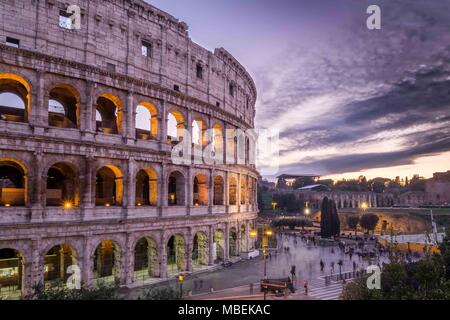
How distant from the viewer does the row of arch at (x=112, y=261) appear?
22370 millimetres

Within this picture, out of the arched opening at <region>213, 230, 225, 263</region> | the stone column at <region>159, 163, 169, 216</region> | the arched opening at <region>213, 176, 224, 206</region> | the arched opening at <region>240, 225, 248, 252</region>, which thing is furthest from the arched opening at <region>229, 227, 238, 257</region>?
the stone column at <region>159, 163, 169, 216</region>

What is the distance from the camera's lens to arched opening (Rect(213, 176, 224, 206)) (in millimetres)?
34531

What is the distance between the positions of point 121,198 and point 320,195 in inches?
3888

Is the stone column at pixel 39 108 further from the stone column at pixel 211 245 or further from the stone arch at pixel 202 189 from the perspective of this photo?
the stone column at pixel 211 245

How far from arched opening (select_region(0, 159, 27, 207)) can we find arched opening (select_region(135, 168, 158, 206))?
8405 mm

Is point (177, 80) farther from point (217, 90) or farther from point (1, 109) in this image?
point (1, 109)

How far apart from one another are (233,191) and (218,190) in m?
3.32

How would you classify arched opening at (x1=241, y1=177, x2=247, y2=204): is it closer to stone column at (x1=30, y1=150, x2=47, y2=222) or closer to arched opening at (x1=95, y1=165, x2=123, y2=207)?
arched opening at (x1=95, y1=165, x2=123, y2=207)

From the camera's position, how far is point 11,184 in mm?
28609

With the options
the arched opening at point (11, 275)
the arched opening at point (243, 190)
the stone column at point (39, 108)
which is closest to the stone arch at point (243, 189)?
the arched opening at point (243, 190)

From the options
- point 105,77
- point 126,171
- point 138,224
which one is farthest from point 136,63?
point 138,224

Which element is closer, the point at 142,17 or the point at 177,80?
the point at 142,17
